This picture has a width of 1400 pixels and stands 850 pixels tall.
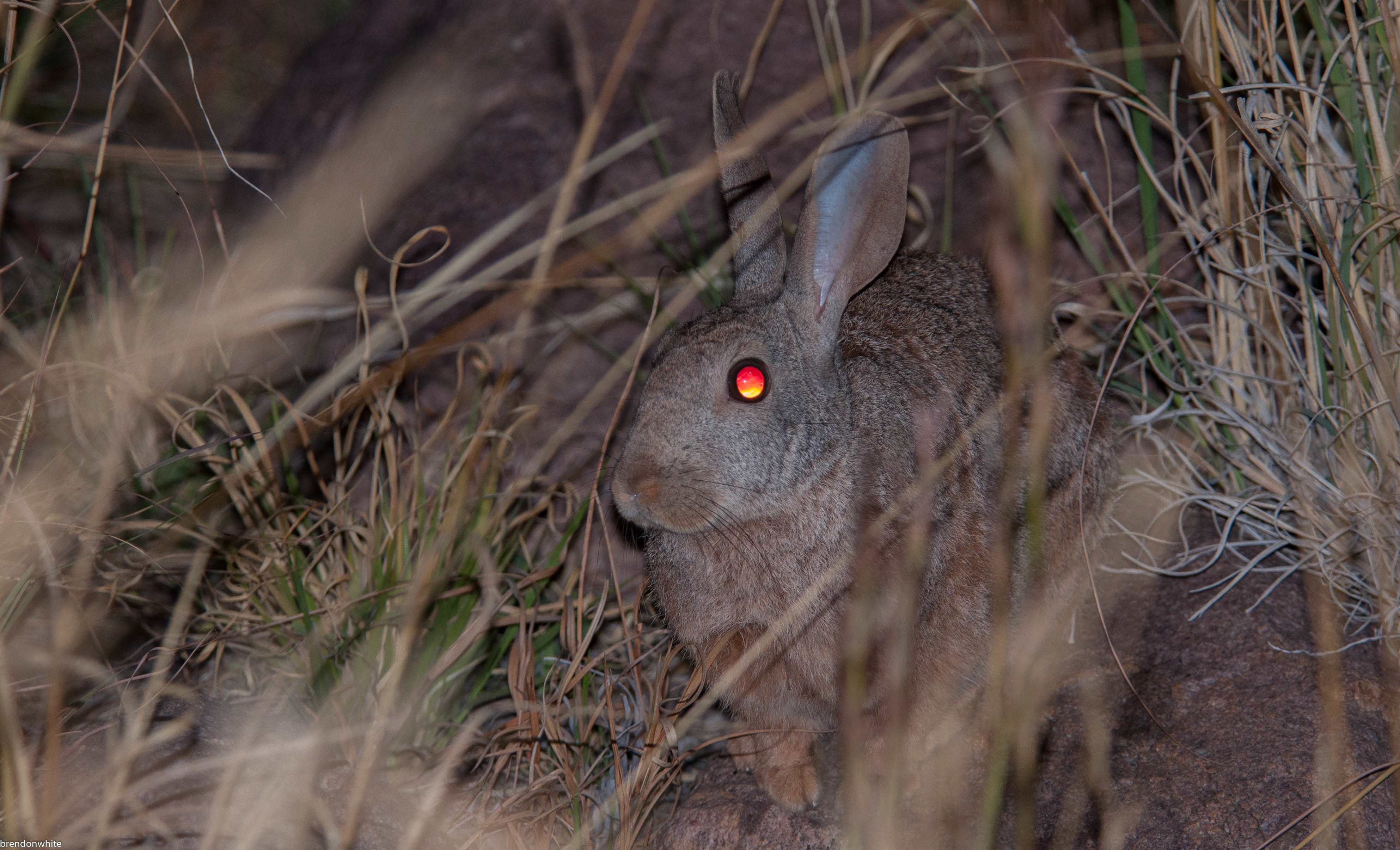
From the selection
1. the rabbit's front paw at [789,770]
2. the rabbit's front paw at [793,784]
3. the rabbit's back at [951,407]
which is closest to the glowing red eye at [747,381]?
the rabbit's back at [951,407]

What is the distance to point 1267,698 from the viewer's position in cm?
300

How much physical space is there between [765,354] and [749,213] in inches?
21.1

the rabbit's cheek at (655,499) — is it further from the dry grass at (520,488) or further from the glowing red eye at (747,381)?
the dry grass at (520,488)

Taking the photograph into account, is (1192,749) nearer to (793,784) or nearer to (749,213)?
(793,784)

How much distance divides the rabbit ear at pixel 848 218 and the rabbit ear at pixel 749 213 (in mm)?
121

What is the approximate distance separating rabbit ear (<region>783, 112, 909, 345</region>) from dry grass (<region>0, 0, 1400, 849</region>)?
207 mm

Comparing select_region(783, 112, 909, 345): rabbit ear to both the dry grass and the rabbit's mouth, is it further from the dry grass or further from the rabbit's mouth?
the rabbit's mouth

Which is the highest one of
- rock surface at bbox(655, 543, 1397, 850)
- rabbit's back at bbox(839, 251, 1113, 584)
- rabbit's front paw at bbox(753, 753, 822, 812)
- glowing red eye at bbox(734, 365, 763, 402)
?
glowing red eye at bbox(734, 365, 763, 402)

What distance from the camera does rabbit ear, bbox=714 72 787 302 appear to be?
298cm

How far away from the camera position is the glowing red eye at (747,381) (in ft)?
9.20

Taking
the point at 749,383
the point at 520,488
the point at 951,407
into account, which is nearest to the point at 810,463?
the point at 749,383

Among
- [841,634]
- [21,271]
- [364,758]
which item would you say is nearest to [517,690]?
[364,758]

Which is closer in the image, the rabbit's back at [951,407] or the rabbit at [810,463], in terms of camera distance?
the rabbit at [810,463]

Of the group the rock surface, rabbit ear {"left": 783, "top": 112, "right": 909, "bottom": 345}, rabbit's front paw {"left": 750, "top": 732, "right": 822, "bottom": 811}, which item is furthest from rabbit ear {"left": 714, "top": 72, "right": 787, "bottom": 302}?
the rock surface
